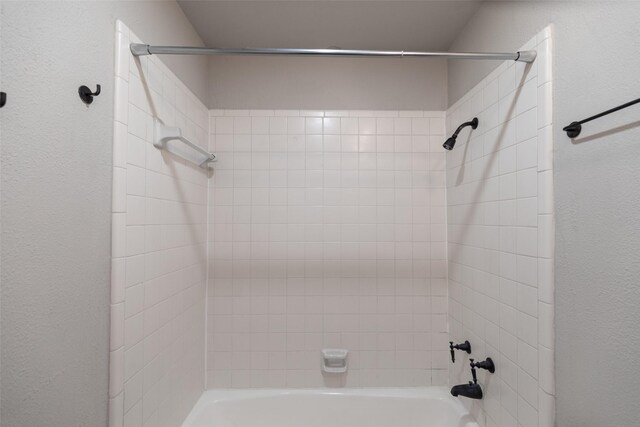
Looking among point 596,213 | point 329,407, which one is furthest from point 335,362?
point 596,213

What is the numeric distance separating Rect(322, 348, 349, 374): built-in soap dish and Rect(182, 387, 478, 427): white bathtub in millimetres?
159

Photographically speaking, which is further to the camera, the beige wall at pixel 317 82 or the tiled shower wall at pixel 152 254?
the beige wall at pixel 317 82

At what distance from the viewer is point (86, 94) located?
34.2 inches

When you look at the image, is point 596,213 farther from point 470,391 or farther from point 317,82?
point 317,82

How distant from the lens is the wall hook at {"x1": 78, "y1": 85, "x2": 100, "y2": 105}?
85 centimetres

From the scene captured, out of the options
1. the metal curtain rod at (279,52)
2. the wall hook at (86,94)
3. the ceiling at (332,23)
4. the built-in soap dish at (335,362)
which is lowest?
the built-in soap dish at (335,362)

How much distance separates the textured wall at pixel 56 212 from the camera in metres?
0.66

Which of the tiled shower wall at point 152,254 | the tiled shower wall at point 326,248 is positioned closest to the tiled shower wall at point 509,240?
the tiled shower wall at point 326,248

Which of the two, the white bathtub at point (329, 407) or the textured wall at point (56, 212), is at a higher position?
the textured wall at point (56, 212)

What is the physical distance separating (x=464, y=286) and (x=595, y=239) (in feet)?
2.88

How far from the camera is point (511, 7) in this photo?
4.05 ft

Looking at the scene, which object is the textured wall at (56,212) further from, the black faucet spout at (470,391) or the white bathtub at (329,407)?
the black faucet spout at (470,391)

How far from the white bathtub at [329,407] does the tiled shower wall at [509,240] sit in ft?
0.96

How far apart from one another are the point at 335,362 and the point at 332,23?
6.47 feet
